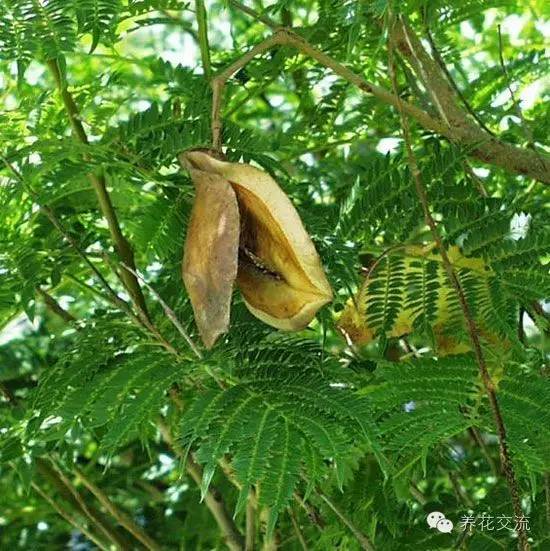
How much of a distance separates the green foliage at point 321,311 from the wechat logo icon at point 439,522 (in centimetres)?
1

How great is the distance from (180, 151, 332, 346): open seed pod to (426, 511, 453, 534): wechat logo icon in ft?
1.13

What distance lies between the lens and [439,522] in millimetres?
1163

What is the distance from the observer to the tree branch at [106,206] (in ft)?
3.69

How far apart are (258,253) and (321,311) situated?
107mm

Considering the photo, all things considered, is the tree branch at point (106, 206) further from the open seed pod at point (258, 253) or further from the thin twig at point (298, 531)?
the thin twig at point (298, 531)

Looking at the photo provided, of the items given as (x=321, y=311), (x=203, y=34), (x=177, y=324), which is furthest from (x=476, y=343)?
(x=203, y=34)

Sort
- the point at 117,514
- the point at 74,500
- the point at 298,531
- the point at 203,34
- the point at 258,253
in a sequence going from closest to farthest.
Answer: the point at 258,253
the point at 203,34
the point at 298,531
the point at 117,514
the point at 74,500

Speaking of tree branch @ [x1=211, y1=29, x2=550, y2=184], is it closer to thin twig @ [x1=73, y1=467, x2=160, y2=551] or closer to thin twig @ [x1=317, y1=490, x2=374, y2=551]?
thin twig @ [x1=317, y1=490, x2=374, y2=551]

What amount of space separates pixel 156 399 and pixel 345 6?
342 millimetres

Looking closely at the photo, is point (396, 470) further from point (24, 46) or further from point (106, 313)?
point (24, 46)

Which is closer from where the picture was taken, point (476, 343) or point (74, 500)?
point (476, 343)

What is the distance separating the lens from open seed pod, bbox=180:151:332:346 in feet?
2.85

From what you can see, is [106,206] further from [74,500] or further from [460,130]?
[74,500]

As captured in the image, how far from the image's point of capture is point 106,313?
1194 mm
